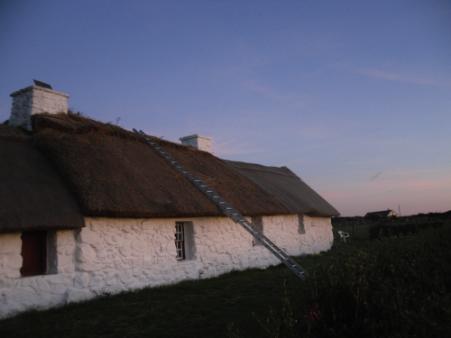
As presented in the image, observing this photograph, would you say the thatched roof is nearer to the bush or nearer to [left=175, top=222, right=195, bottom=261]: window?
[left=175, top=222, right=195, bottom=261]: window

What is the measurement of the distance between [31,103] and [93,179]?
2.95 m

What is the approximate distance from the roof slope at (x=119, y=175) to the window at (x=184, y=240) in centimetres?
77

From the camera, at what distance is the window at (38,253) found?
303 inches

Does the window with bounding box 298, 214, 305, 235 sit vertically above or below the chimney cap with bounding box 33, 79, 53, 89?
below

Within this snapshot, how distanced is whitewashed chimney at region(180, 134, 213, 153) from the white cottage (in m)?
1.89

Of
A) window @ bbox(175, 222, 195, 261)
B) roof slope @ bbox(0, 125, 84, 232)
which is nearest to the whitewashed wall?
window @ bbox(175, 222, 195, 261)

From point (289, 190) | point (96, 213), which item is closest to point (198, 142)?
point (289, 190)

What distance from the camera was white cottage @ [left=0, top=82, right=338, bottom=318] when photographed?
294 inches

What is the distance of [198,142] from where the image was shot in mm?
15641

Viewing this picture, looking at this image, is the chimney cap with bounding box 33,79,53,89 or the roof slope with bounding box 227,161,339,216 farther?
the roof slope with bounding box 227,161,339,216

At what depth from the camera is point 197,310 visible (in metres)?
7.35

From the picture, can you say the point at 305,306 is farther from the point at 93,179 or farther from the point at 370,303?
the point at 93,179

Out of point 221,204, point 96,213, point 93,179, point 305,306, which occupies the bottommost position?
point 305,306

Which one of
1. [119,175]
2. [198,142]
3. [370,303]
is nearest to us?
[370,303]
